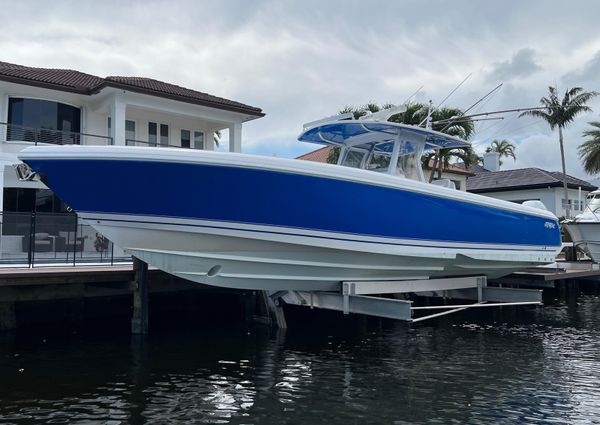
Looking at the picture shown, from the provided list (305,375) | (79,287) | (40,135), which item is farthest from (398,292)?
(40,135)

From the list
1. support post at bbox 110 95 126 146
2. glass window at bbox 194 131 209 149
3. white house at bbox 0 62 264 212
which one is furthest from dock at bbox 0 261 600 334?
glass window at bbox 194 131 209 149

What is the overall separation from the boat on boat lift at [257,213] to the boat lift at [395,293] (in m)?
0.20

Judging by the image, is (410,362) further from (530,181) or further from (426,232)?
(530,181)

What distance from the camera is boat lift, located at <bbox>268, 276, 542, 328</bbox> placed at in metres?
7.87

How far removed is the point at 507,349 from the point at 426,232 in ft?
10.3

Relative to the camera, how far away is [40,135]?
51.6ft

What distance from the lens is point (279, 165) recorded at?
7.20 meters

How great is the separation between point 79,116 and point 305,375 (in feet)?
42.5

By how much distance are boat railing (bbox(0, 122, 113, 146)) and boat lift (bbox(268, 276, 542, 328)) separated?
874cm

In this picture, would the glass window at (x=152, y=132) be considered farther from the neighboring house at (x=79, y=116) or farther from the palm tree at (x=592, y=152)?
the palm tree at (x=592, y=152)

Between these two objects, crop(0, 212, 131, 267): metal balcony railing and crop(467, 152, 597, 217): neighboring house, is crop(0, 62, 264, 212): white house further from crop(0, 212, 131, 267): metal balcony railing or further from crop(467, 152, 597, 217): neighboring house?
crop(467, 152, 597, 217): neighboring house

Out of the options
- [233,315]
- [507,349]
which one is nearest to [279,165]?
[507,349]

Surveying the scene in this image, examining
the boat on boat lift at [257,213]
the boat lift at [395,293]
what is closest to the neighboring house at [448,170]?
the boat lift at [395,293]

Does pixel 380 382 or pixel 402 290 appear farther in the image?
pixel 402 290
